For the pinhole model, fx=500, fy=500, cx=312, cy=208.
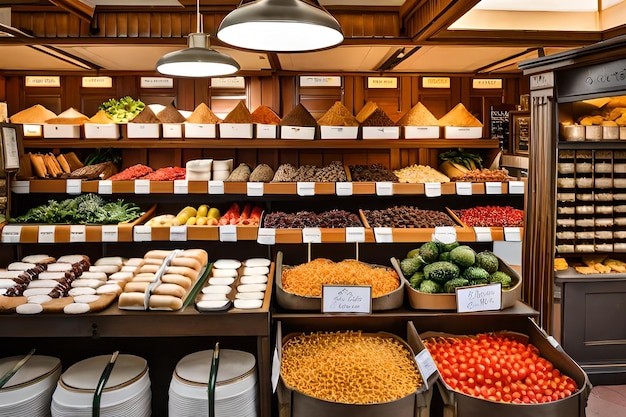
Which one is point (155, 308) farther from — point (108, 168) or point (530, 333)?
point (108, 168)

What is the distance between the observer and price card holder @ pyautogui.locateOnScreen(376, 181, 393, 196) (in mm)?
4602

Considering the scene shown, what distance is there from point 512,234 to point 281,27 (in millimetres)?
3104

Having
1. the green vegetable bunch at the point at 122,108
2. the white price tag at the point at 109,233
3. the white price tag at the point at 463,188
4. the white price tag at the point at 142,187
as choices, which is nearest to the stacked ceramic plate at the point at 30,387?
the white price tag at the point at 109,233

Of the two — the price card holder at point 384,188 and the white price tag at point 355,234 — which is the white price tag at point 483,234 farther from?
the white price tag at point 355,234

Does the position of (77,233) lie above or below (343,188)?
below

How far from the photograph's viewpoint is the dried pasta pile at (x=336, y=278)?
279cm

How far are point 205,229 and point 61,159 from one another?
1.78 metres

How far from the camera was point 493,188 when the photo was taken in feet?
15.1

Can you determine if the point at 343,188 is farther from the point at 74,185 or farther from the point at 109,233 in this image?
the point at 74,185

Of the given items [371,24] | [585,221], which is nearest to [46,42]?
[371,24]

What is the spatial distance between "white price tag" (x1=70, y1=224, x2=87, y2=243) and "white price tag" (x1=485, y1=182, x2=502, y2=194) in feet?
12.0

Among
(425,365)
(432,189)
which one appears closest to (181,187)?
(432,189)

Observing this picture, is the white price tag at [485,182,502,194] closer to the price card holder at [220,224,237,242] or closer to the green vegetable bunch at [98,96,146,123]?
the price card holder at [220,224,237,242]

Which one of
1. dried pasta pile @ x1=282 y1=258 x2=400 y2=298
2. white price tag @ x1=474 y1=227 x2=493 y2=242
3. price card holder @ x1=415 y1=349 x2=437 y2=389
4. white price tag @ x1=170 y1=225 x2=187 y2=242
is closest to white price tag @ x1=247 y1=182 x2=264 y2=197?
white price tag @ x1=170 y1=225 x2=187 y2=242
